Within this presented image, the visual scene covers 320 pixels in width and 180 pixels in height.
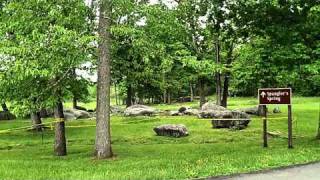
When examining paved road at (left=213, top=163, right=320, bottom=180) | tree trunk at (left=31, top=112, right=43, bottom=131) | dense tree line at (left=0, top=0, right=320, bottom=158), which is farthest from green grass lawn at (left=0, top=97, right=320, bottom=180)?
dense tree line at (left=0, top=0, right=320, bottom=158)

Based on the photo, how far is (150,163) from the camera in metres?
14.2

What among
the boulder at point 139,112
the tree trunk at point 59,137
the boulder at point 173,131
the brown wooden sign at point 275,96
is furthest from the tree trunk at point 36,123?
the brown wooden sign at point 275,96

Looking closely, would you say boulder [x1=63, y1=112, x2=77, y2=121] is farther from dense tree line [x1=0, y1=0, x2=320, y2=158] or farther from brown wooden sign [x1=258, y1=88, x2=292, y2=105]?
brown wooden sign [x1=258, y1=88, x2=292, y2=105]

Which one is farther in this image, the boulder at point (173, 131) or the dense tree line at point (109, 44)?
the boulder at point (173, 131)

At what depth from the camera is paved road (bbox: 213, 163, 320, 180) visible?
36.8 ft

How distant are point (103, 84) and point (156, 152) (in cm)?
428

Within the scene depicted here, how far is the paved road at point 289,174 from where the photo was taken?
36.8 ft

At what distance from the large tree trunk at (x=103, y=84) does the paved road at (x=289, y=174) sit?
21.3ft

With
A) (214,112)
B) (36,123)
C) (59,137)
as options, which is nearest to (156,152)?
(59,137)

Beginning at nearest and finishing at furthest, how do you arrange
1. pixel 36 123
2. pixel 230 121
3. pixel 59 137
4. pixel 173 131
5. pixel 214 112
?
pixel 59 137 < pixel 173 131 < pixel 230 121 < pixel 36 123 < pixel 214 112

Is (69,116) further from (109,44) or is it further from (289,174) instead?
(289,174)

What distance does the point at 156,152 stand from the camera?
64.2 feet

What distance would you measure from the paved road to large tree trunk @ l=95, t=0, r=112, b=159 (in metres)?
6.48

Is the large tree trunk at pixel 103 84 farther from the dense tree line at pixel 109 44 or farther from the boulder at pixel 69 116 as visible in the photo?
the boulder at pixel 69 116
